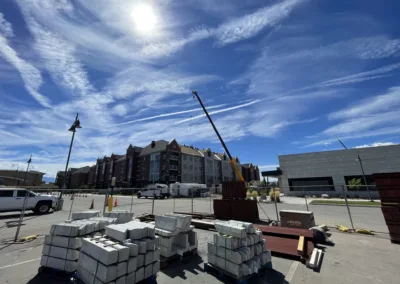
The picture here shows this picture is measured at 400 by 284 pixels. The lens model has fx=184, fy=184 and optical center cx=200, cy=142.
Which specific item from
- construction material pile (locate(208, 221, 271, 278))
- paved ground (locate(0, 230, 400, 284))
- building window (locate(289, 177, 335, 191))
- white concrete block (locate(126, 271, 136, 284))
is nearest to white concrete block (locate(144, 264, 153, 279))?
Result: white concrete block (locate(126, 271, 136, 284))

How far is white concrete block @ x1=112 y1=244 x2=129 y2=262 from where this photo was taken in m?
3.66

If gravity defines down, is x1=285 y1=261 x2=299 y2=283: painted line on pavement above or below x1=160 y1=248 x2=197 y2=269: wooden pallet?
below

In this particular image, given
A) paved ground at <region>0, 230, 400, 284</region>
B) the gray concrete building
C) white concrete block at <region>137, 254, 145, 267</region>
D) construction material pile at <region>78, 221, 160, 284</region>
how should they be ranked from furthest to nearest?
the gray concrete building
paved ground at <region>0, 230, 400, 284</region>
white concrete block at <region>137, 254, 145, 267</region>
construction material pile at <region>78, 221, 160, 284</region>

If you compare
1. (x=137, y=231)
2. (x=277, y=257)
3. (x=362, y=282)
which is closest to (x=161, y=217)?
(x=137, y=231)

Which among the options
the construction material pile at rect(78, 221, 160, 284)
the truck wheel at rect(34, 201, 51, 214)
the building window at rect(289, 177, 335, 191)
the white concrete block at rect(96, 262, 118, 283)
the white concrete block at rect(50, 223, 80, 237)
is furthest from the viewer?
the building window at rect(289, 177, 335, 191)

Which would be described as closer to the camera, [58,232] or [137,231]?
[137,231]

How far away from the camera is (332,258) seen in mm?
5973

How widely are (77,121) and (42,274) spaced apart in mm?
16206

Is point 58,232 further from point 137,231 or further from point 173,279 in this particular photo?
point 173,279

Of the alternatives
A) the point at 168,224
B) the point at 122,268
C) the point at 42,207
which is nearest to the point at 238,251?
the point at 168,224

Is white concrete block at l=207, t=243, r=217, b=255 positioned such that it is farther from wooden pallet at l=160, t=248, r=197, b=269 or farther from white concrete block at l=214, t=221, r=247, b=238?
wooden pallet at l=160, t=248, r=197, b=269

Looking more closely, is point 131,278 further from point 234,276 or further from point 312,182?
point 312,182

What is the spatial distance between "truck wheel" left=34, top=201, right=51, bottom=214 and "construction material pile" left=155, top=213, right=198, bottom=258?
15265mm

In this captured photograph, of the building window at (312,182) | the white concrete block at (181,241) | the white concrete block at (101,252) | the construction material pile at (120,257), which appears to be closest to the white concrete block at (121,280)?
the construction material pile at (120,257)
